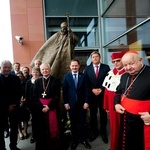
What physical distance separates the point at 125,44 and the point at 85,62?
219 cm

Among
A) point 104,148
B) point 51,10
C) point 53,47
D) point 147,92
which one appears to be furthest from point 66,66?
point 51,10

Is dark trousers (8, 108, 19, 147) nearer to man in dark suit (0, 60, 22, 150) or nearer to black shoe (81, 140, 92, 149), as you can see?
man in dark suit (0, 60, 22, 150)

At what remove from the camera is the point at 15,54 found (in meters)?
8.70

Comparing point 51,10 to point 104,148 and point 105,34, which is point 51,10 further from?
point 104,148

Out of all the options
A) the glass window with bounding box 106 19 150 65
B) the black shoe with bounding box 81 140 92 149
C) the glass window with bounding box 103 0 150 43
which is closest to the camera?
the black shoe with bounding box 81 140 92 149

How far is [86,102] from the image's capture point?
12.0 feet

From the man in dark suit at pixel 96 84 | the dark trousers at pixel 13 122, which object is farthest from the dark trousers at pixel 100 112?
the dark trousers at pixel 13 122

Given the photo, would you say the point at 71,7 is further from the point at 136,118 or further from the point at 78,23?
the point at 136,118

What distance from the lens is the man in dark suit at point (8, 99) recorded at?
3.30 meters

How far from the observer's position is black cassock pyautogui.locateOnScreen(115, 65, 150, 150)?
7.25 ft

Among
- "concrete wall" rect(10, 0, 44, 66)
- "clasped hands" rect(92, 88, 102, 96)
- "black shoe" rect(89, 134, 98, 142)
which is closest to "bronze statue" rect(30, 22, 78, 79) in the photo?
"clasped hands" rect(92, 88, 102, 96)

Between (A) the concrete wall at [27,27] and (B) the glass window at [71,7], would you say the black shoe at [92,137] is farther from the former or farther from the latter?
(B) the glass window at [71,7]

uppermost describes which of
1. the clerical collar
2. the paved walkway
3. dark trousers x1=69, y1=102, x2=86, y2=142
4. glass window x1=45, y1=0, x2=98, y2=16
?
glass window x1=45, y1=0, x2=98, y2=16

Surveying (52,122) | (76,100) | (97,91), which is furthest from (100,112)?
(52,122)
